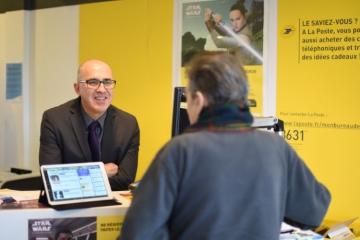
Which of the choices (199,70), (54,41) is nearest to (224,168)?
(199,70)

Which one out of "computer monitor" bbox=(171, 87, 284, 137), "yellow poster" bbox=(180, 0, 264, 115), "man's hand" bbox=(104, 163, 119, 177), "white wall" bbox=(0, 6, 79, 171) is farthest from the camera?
"white wall" bbox=(0, 6, 79, 171)

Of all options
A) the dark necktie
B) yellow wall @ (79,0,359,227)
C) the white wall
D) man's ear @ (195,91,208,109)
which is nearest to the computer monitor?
the dark necktie

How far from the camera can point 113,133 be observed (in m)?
2.54

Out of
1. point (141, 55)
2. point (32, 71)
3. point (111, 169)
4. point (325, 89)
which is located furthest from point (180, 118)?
point (32, 71)

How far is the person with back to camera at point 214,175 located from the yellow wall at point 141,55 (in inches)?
96.1

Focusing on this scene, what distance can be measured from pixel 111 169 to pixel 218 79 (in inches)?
48.9

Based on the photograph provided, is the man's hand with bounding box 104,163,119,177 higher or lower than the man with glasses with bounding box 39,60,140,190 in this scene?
lower

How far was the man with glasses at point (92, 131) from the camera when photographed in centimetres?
245

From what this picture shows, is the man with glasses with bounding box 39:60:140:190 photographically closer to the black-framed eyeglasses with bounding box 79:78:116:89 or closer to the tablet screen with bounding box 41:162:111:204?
the black-framed eyeglasses with bounding box 79:78:116:89

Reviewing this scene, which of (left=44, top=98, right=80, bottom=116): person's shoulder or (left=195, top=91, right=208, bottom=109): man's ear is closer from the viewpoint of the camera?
(left=195, top=91, right=208, bottom=109): man's ear

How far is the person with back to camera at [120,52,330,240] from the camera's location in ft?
3.96

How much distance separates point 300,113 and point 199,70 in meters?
1.99

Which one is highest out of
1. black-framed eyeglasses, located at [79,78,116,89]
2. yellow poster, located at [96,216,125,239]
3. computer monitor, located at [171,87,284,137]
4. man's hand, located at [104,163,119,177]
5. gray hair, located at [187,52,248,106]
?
black-framed eyeglasses, located at [79,78,116,89]

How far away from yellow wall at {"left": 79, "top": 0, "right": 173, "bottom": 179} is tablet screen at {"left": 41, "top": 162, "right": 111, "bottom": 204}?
6.99 ft
